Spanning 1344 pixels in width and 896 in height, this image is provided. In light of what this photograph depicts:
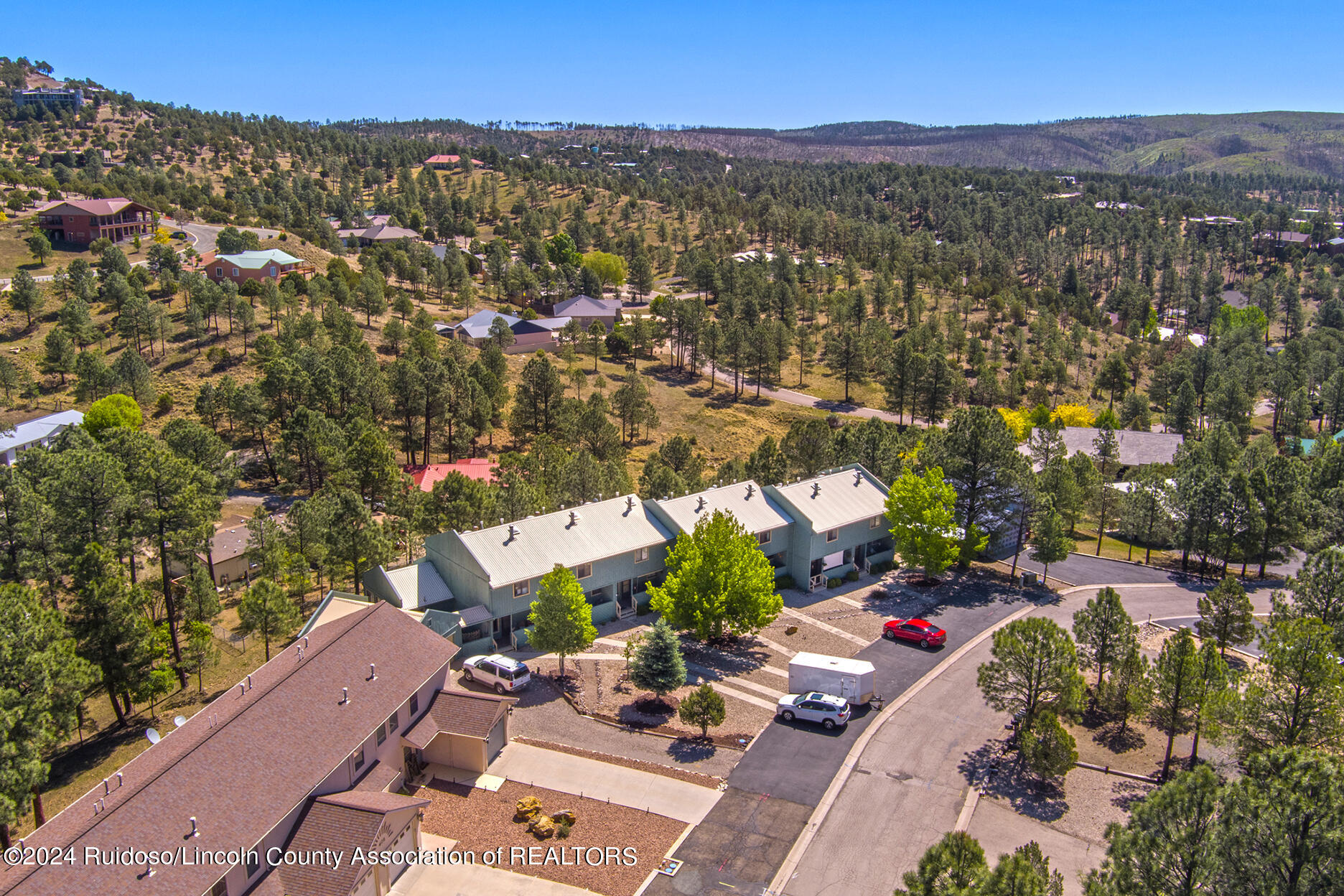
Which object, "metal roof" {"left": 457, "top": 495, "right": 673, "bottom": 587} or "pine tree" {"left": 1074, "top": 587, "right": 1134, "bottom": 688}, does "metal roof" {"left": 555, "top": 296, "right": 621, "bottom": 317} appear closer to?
"metal roof" {"left": 457, "top": 495, "right": 673, "bottom": 587}

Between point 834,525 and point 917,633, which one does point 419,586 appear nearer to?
point 834,525

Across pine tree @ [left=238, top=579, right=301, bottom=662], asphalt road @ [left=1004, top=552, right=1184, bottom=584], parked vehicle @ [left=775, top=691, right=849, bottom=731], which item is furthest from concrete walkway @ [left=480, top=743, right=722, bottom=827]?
asphalt road @ [left=1004, top=552, right=1184, bottom=584]

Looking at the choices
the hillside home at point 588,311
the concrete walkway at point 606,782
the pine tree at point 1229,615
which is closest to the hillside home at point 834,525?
the pine tree at point 1229,615

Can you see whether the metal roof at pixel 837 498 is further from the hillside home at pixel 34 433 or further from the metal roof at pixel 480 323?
the metal roof at pixel 480 323

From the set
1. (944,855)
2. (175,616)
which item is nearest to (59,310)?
(175,616)

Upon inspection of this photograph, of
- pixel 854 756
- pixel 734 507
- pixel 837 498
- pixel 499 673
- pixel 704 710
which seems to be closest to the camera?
pixel 854 756

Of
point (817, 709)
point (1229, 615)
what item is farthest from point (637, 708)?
point (1229, 615)
